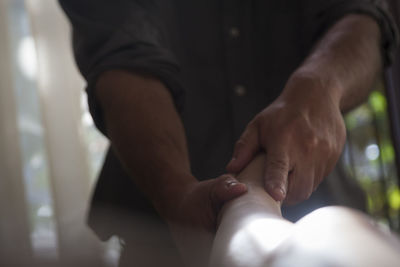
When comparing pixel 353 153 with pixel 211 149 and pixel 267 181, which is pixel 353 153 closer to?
pixel 211 149

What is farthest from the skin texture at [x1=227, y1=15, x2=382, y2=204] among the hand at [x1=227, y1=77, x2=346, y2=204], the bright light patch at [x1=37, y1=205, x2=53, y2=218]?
the bright light patch at [x1=37, y1=205, x2=53, y2=218]

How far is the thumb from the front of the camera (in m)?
0.25

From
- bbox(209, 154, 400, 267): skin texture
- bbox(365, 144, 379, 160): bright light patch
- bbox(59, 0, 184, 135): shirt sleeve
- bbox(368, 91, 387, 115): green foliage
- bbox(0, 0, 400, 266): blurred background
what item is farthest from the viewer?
bbox(0, 0, 400, 266): blurred background

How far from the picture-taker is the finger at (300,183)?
0.28 m

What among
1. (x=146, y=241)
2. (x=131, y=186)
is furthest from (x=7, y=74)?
(x=146, y=241)

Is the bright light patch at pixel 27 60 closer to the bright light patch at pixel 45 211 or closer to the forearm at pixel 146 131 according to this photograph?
the bright light patch at pixel 45 211

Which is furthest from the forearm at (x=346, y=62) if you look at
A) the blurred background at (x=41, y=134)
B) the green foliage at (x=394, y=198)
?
the blurred background at (x=41, y=134)

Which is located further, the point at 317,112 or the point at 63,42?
the point at 63,42

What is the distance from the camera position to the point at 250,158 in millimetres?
297

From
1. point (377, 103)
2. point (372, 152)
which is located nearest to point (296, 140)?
point (372, 152)

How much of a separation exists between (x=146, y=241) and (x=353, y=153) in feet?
1.17

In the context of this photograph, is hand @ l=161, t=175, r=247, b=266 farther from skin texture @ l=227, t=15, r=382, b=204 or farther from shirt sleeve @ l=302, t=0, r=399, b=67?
shirt sleeve @ l=302, t=0, r=399, b=67

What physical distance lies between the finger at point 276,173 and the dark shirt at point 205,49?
→ 0.10 metres

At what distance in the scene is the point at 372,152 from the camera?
604mm
